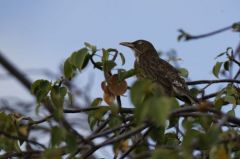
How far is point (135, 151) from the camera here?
3.49 meters

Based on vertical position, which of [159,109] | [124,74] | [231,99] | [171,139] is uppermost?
[124,74]

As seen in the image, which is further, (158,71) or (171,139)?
(158,71)

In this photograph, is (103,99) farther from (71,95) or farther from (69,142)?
(69,142)

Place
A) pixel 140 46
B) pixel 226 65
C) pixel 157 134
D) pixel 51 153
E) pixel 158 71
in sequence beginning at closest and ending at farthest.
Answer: pixel 51 153 < pixel 157 134 < pixel 226 65 < pixel 158 71 < pixel 140 46

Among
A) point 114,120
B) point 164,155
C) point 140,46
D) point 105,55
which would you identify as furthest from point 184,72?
point 140,46

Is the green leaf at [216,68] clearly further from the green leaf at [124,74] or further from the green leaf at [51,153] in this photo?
the green leaf at [51,153]

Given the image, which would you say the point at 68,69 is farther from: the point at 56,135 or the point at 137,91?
the point at 137,91

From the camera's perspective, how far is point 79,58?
12.8 feet

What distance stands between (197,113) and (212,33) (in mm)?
1012

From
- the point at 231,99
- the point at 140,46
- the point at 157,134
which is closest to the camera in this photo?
the point at 157,134

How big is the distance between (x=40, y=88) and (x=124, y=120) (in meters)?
0.78

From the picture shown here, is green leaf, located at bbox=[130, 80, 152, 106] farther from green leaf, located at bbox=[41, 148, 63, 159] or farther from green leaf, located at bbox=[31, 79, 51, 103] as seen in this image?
green leaf, located at bbox=[31, 79, 51, 103]

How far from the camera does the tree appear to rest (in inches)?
91.3

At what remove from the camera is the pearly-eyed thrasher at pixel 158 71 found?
519 centimetres
